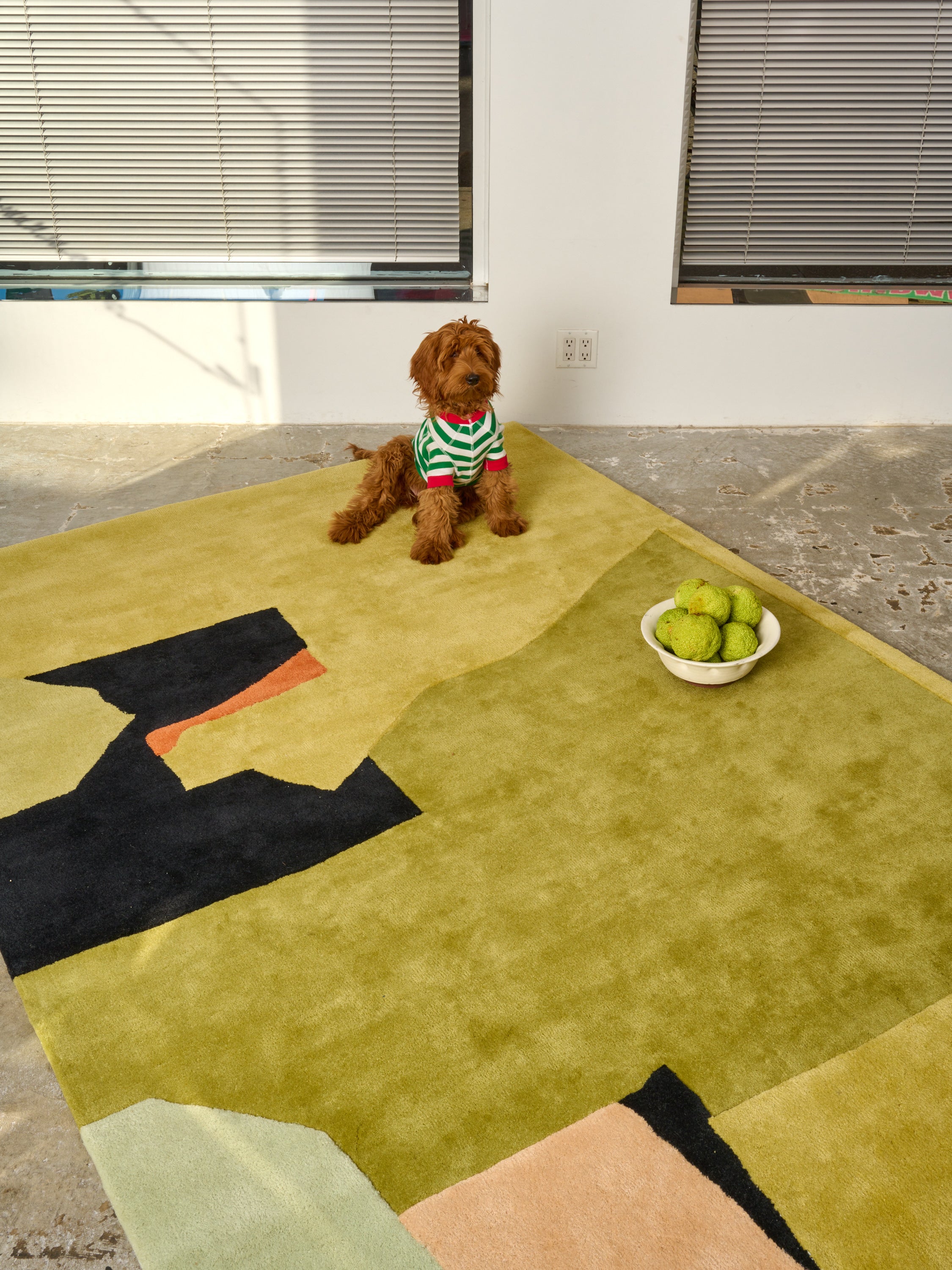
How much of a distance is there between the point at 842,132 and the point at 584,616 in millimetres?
1957

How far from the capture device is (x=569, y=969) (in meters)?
1.52

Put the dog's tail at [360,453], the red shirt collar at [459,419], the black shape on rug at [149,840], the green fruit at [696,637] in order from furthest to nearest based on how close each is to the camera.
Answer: the dog's tail at [360,453] < the red shirt collar at [459,419] < the green fruit at [696,637] < the black shape on rug at [149,840]

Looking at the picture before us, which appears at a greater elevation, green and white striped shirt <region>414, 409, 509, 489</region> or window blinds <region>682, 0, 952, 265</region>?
window blinds <region>682, 0, 952, 265</region>

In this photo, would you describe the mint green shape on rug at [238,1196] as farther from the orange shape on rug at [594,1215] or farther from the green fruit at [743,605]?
the green fruit at [743,605]

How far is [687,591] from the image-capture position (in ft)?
6.80

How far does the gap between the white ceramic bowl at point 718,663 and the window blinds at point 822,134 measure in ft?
5.69

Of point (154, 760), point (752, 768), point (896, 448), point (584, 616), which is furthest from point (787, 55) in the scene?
point (154, 760)

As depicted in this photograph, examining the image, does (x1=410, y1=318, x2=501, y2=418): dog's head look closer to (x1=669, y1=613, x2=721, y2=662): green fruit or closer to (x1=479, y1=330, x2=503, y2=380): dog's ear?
(x1=479, y1=330, x2=503, y2=380): dog's ear

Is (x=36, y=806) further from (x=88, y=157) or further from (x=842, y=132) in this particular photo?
(x=842, y=132)

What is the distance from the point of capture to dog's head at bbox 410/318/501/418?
2.46 meters

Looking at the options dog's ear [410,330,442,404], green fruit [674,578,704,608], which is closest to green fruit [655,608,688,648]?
green fruit [674,578,704,608]

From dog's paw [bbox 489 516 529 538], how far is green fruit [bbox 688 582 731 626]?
79 cm

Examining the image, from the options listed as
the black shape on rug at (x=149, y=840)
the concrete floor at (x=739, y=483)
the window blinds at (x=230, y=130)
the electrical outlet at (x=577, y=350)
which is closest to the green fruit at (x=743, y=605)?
the concrete floor at (x=739, y=483)

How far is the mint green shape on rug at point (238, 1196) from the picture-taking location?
119 cm
